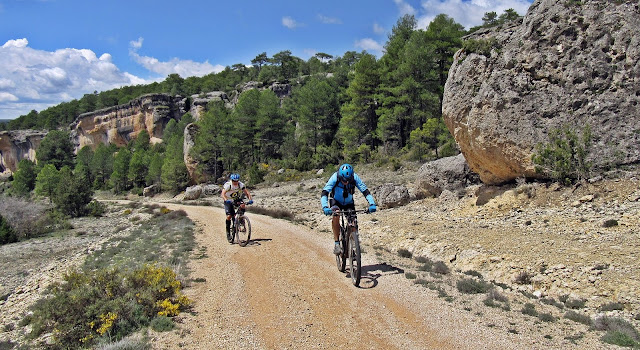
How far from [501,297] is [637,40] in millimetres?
9267

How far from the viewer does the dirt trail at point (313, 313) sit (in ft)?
17.2

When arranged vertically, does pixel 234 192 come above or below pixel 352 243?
above

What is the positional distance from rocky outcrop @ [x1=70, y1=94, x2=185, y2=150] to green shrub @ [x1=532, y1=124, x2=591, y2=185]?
93.7 m

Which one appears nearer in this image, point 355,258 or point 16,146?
point 355,258

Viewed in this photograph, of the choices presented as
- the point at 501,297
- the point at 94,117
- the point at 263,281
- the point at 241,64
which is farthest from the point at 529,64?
the point at 241,64

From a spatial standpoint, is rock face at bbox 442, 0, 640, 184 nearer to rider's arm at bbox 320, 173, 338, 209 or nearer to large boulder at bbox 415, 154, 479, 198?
large boulder at bbox 415, 154, 479, 198

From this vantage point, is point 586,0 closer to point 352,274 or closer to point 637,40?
point 637,40

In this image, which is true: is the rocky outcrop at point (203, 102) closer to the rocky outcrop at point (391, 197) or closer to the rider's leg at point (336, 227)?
the rocky outcrop at point (391, 197)

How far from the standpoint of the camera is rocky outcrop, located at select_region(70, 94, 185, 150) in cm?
9381

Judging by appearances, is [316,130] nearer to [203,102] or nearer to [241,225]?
[241,225]

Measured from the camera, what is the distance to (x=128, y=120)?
9669 centimetres

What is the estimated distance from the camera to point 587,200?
34.6 ft

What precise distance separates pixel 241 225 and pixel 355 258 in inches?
227

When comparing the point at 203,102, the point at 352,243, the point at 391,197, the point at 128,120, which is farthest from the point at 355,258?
the point at 128,120
